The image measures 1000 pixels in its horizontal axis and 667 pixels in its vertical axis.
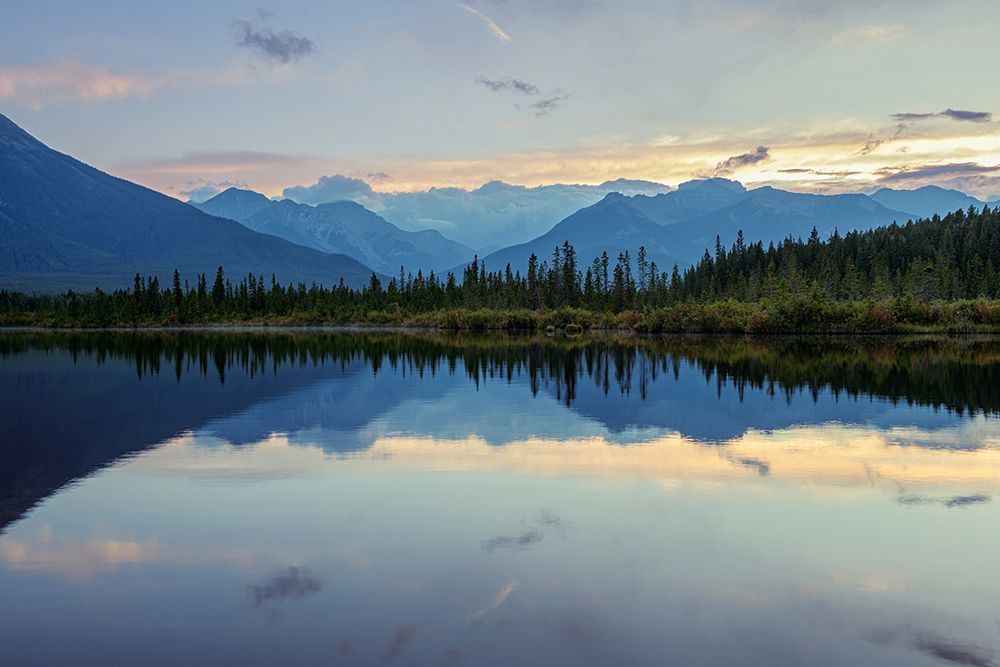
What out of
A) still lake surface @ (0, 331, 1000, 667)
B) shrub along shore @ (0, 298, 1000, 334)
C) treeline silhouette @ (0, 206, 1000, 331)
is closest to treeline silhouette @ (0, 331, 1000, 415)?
still lake surface @ (0, 331, 1000, 667)

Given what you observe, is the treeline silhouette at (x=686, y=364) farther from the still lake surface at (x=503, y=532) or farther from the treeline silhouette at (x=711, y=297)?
the treeline silhouette at (x=711, y=297)

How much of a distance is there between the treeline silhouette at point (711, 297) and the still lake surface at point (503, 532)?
241 ft

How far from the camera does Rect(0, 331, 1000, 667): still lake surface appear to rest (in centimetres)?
Result: 1120

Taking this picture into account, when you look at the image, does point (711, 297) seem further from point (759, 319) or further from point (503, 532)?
point (503, 532)

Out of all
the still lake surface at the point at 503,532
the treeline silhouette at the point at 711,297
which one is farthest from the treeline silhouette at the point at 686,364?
the treeline silhouette at the point at 711,297

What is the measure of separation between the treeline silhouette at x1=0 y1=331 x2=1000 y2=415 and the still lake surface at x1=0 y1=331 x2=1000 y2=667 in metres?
4.97

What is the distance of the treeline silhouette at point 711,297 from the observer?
343 feet

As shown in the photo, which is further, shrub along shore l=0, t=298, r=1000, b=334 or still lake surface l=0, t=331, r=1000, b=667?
shrub along shore l=0, t=298, r=1000, b=334

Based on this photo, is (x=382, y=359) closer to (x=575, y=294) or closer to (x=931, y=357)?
(x=931, y=357)

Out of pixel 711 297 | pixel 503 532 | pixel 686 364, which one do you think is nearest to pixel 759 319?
pixel 686 364

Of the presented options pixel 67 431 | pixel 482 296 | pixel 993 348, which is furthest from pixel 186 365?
pixel 482 296

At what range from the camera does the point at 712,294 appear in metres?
163

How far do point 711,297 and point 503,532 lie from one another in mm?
147538

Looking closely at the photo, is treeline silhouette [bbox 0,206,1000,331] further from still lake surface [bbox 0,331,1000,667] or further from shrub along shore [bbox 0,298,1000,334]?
still lake surface [bbox 0,331,1000,667]
